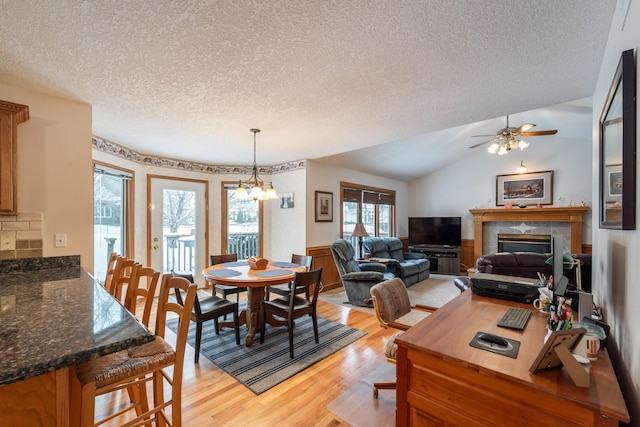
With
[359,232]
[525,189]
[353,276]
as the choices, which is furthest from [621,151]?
[525,189]

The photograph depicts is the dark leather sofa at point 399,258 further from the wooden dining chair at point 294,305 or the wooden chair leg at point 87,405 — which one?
the wooden chair leg at point 87,405

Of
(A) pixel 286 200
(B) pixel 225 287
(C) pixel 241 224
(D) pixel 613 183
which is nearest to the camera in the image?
(D) pixel 613 183

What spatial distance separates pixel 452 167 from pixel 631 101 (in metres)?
6.56

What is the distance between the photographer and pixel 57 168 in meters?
2.20

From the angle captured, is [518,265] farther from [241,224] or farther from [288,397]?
[241,224]

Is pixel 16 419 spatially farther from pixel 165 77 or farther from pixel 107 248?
pixel 107 248

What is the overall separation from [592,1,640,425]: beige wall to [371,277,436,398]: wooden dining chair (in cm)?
100

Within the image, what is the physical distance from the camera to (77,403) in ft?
3.47

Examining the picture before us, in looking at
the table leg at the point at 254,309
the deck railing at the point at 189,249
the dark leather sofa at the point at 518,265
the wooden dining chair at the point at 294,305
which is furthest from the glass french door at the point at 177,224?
the dark leather sofa at the point at 518,265

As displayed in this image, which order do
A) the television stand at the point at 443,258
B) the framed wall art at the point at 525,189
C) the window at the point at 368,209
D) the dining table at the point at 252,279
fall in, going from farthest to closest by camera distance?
1. the television stand at the point at 443,258
2. the framed wall art at the point at 525,189
3. the window at the point at 368,209
4. the dining table at the point at 252,279

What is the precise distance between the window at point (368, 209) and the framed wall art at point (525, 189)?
2.43m

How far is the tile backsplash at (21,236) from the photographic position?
200cm

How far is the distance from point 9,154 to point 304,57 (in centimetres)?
210

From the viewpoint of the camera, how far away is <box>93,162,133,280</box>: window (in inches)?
135
